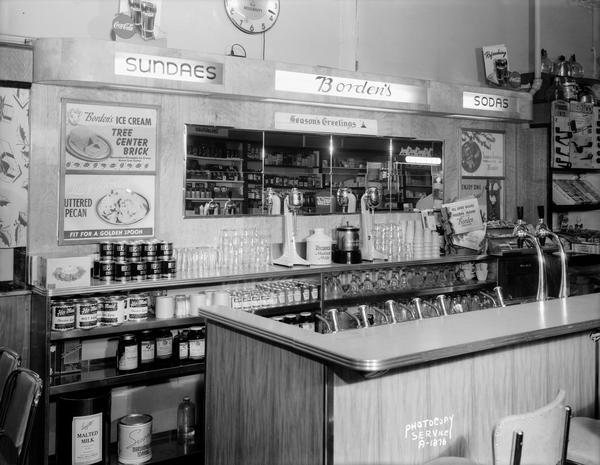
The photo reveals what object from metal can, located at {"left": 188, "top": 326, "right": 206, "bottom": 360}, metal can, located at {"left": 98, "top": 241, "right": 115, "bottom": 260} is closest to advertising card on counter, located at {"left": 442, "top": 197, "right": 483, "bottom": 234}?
metal can, located at {"left": 188, "top": 326, "right": 206, "bottom": 360}

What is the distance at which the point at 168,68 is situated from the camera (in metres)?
Result: 4.02

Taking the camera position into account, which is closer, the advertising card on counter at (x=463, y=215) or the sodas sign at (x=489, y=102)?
the advertising card on counter at (x=463, y=215)

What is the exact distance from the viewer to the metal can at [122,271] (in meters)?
3.75

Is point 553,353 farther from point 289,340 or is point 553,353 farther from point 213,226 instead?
point 213,226

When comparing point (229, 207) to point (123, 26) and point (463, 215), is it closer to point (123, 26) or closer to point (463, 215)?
point (123, 26)

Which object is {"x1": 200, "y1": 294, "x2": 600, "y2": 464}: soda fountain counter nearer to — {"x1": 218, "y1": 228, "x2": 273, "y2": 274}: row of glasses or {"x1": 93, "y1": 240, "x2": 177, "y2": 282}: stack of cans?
{"x1": 93, "y1": 240, "x2": 177, "y2": 282}: stack of cans

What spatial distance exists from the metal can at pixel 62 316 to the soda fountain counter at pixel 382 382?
0.99m

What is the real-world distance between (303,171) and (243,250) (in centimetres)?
83

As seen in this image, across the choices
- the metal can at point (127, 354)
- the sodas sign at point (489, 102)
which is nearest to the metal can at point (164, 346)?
the metal can at point (127, 354)

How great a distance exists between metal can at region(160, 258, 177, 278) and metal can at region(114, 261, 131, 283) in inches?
8.1

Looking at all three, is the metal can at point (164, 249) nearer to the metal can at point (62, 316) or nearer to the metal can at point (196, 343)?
the metal can at point (196, 343)

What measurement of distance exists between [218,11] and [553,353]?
3.32m

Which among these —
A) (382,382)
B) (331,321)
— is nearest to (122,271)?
(331,321)

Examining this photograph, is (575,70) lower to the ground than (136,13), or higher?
higher
